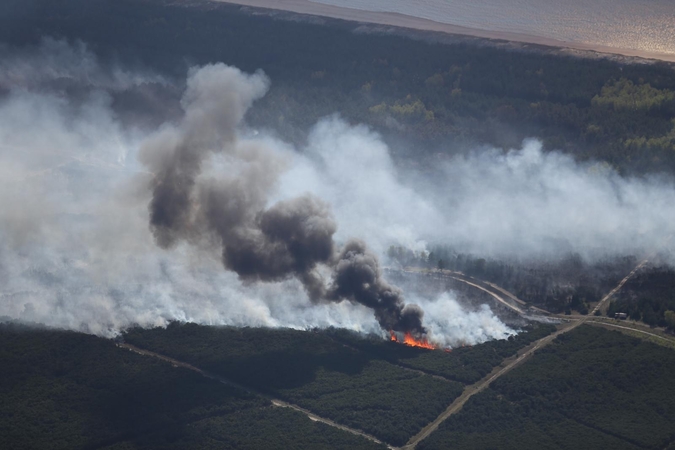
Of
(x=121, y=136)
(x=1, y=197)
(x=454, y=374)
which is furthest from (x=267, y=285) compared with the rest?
(x=121, y=136)

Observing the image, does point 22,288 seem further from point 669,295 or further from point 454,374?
point 669,295

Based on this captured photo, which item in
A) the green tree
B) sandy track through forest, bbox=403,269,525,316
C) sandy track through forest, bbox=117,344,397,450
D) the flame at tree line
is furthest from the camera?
sandy track through forest, bbox=403,269,525,316

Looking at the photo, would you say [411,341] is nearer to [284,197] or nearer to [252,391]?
[252,391]

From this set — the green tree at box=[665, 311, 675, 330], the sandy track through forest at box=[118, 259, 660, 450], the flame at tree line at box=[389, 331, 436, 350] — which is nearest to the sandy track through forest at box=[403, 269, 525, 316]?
the sandy track through forest at box=[118, 259, 660, 450]

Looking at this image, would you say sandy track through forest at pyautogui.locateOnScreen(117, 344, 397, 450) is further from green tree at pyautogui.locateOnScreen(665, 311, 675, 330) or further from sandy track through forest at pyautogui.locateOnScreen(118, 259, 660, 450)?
green tree at pyautogui.locateOnScreen(665, 311, 675, 330)

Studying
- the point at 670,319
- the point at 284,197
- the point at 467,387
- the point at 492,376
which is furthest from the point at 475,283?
the point at 284,197

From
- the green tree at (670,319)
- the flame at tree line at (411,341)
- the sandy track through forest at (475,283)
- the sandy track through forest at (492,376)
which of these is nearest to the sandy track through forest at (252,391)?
the sandy track through forest at (492,376)

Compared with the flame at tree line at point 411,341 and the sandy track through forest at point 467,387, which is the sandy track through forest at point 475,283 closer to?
the sandy track through forest at point 467,387
